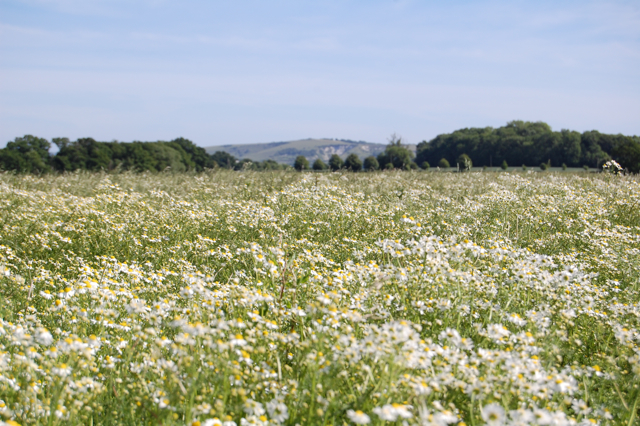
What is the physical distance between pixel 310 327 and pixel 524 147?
88.7 m

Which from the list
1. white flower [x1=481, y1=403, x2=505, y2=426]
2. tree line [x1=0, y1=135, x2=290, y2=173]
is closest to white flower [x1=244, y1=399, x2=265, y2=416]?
white flower [x1=481, y1=403, x2=505, y2=426]

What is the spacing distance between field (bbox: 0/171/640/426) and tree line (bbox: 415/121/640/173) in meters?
51.4

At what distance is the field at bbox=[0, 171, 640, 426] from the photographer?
2143 mm

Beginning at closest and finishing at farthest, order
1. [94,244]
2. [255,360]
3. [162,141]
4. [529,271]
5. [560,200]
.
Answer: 1. [255,360]
2. [529,271]
3. [94,244]
4. [560,200]
5. [162,141]

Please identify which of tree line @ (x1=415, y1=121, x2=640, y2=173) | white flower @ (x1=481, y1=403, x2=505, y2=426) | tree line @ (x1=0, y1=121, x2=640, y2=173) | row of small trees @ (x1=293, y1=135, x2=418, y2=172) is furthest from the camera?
tree line @ (x1=415, y1=121, x2=640, y2=173)

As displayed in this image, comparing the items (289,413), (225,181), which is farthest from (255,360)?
(225,181)

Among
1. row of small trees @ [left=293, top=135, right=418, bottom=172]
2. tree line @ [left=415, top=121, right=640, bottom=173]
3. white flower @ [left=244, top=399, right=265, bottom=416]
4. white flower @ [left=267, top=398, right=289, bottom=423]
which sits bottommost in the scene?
white flower @ [left=267, top=398, right=289, bottom=423]

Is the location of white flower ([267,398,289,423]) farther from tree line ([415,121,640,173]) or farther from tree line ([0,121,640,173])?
tree line ([415,121,640,173])

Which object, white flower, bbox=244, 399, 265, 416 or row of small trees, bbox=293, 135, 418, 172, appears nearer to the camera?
white flower, bbox=244, 399, 265, 416

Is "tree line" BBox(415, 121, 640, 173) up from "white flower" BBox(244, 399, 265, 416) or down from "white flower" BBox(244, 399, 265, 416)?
up

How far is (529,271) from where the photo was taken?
3771mm

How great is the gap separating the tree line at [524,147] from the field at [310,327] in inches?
2023

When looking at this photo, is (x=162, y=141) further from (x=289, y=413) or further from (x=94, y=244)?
(x=289, y=413)

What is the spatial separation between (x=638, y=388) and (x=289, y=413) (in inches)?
87.2
